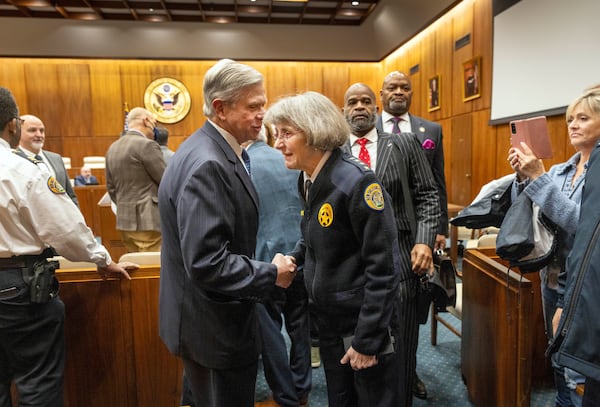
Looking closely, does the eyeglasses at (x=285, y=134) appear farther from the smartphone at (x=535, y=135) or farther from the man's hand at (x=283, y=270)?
the smartphone at (x=535, y=135)

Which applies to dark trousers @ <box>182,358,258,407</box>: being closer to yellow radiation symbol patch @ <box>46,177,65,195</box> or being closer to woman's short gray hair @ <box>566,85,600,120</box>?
yellow radiation symbol patch @ <box>46,177,65,195</box>

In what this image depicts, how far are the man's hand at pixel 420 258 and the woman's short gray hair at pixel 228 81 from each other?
3.66 ft

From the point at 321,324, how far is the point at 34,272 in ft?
3.80

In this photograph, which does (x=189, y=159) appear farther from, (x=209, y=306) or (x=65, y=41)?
(x=65, y=41)

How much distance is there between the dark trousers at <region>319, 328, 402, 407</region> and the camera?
1.46 m

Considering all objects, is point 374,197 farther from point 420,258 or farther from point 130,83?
point 130,83

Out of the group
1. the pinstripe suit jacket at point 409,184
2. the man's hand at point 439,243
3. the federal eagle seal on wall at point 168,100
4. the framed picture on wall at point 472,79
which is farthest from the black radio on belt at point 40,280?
the federal eagle seal on wall at point 168,100

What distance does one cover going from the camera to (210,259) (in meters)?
1.17

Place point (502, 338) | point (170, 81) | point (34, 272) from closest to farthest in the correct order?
point (34, 272)
point (502, 338)
point (170, 81)

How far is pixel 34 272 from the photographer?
1.65 m

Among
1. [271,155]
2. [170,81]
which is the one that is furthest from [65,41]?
[271,155]

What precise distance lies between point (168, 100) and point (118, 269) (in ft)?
29.3

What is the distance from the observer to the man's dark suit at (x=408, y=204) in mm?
1976

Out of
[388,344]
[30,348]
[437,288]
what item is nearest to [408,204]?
[437,288]
